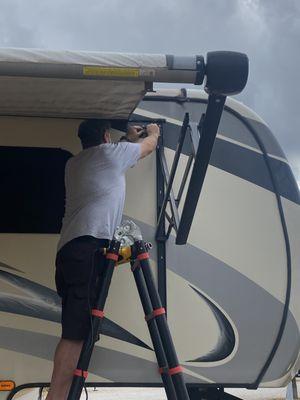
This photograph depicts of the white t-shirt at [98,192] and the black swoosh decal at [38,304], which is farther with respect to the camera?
the black swoosh decal at [38,304]

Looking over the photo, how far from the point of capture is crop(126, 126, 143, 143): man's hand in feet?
11.3

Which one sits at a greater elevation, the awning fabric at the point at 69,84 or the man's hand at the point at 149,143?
the awning fabric at the point at 69,84

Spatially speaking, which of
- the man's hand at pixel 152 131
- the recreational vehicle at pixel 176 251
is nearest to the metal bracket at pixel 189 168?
the recreational vehicle at pixel 176 251

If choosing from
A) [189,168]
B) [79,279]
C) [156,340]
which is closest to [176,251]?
[189,168]

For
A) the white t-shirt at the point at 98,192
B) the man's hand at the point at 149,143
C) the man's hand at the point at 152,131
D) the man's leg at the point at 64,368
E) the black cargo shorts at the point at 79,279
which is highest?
the man's hand at the point at 152,131

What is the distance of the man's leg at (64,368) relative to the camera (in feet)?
8.17

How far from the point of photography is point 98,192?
278cm

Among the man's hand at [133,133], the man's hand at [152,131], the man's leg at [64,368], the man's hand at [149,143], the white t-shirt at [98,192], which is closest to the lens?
the man's leg at [64,368]

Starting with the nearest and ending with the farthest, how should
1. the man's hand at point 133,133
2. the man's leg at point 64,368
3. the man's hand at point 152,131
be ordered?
the man's leg at point 64,368
the man's hand at point 152,131
the man's hand at point 133,133

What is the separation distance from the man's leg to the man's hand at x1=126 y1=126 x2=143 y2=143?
4.62 feet

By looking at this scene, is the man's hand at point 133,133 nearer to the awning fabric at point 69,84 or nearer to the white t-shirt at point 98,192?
the awning fabric at point 69,84

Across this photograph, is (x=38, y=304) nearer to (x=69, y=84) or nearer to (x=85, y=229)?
(x=85, y=229)

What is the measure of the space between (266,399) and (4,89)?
21.0ft

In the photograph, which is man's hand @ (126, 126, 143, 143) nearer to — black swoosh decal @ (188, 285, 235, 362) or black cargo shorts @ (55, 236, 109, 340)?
black cargo shorts @ (55, 236, 109, 340)
